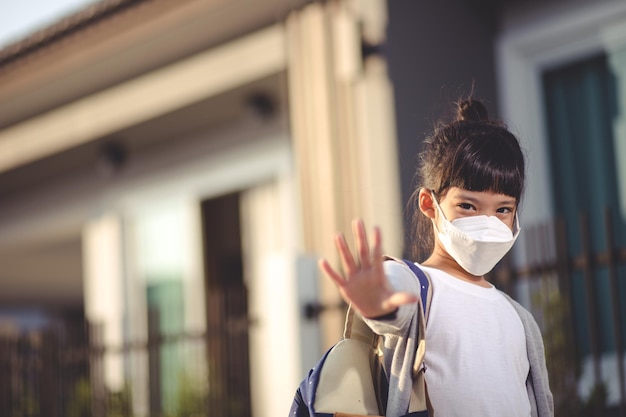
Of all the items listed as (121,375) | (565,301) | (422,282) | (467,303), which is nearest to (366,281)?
(422,282)

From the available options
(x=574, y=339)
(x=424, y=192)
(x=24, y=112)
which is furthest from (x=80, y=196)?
(x=424, y=192)

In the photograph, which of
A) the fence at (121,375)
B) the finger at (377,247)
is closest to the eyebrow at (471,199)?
the finger at (377,247)

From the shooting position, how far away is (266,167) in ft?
28.5

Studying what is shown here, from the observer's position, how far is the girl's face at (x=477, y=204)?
230 centimetres

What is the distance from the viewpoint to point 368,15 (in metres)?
6.50

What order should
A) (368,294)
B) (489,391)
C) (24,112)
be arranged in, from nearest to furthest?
(368,294)
(489,391)
(24,112)

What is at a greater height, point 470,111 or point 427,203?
point 470,111

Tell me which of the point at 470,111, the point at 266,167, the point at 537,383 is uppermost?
the point at 266,167

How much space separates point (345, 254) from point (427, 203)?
50 cm

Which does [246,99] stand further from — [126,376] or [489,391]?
[489,391]

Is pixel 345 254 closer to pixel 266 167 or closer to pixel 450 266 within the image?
pixel 450 266

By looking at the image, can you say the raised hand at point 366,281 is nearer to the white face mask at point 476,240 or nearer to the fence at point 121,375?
the white face mask at point 476,240

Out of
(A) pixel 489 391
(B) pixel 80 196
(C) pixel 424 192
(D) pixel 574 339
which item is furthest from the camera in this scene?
(B) pixel 80 196

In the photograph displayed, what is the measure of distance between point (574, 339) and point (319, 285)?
1.72m
